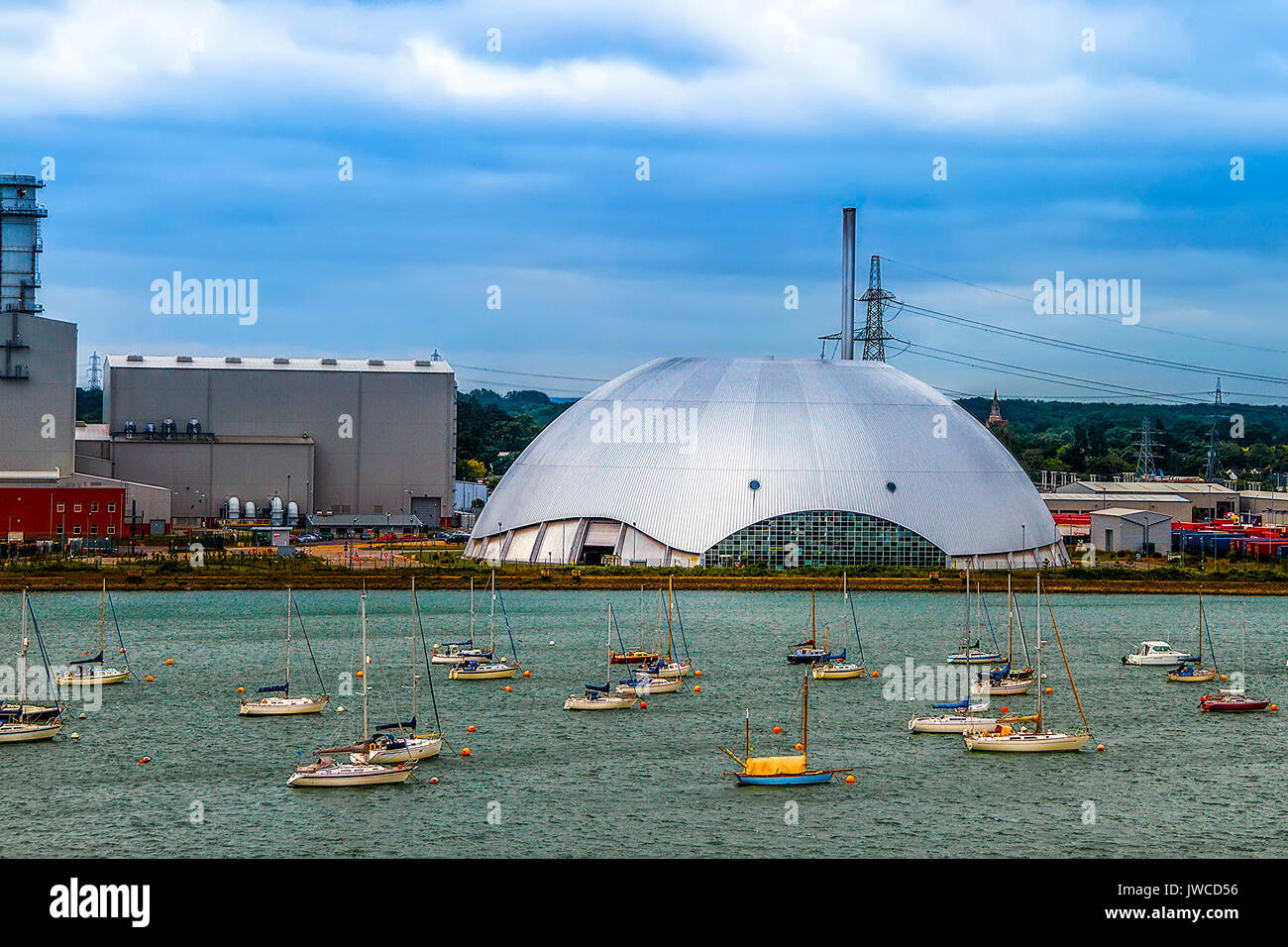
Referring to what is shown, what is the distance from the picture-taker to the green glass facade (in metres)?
65.9

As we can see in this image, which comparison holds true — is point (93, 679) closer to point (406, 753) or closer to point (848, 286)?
point (406, 753)

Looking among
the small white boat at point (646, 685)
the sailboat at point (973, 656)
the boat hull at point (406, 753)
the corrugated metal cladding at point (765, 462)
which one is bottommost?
the boat hull at point (406, 753)

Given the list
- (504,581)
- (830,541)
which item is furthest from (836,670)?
(830,541)

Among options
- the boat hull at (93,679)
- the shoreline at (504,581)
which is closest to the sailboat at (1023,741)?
the boat hull at (93,679)

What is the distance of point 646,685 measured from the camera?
37.8 meters

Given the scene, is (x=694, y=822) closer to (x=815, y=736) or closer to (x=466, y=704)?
(x=815, y=736)

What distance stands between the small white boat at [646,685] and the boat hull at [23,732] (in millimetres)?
13243

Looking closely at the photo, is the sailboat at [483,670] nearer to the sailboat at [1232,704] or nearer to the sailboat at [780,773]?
the sailboat at [780,773]

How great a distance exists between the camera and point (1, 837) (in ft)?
76.1

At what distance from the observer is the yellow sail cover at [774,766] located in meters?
27.5

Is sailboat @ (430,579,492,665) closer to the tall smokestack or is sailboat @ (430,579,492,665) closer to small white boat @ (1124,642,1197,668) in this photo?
small white boat @ (1124,642,1197,668)

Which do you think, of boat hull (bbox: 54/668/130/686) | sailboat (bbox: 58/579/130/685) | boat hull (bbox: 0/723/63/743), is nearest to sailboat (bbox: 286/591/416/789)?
boat hull (bbox: 0/723/63/743)

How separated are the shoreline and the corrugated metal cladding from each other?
3.24 m
